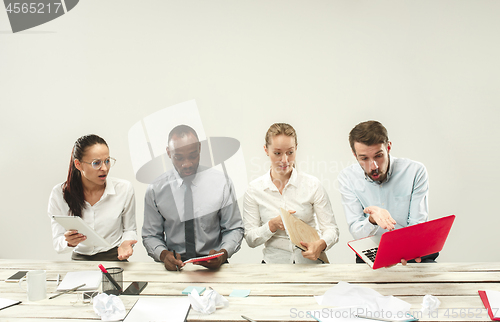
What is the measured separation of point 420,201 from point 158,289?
1578mm

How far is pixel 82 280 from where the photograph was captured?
158 centimetres

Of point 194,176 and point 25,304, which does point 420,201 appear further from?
point 25,304

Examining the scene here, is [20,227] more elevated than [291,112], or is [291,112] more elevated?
[291,112]

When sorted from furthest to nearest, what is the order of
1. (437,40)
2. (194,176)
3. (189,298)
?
(437,40) → (194,176) → (189,298)

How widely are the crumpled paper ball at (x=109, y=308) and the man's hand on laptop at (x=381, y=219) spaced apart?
1299 mm

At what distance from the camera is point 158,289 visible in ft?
4.93

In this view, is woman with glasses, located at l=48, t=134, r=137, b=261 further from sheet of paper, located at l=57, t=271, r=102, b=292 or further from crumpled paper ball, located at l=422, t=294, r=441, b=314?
crumpled paper ball, located at l=422, t=294, r=441, b=314

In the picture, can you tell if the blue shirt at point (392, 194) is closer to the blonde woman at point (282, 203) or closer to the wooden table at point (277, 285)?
the blonde woman at point (282, 203)

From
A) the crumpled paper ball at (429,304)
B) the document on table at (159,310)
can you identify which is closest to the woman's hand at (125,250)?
the document on table at (159,310)

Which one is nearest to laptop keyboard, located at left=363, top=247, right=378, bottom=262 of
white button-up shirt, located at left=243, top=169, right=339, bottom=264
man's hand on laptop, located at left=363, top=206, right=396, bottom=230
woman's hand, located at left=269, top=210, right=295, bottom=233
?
man's hand on laptop, located at left=363, top=206, right=396, bottom=230

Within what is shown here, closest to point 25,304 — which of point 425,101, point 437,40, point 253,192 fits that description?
point 253,192

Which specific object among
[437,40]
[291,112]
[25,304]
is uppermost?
[437,40]

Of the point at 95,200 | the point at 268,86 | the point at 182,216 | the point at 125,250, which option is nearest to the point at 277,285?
the point at 182,216

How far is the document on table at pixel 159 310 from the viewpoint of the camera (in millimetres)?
1223
